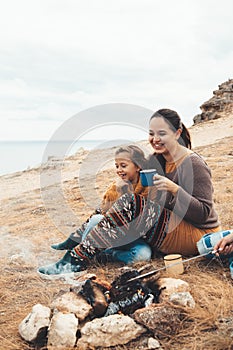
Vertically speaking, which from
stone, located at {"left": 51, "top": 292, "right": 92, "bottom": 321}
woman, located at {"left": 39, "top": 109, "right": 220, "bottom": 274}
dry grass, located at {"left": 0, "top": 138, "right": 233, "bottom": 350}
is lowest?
dry grass, located at {"left": 0, "top": 138, "right": 233, "bottom": 350}

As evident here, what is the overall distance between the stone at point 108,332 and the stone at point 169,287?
0.91 feet

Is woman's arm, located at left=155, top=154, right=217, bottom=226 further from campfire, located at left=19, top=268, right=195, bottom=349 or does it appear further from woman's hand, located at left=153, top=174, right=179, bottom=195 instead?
campfire, located at left=19, top=268, right=195, bottom=349

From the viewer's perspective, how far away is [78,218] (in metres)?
4.73

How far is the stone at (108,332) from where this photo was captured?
70.3 inches

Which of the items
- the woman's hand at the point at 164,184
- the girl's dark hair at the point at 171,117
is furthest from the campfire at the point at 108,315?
the girl's dark hair at the point at 171,117

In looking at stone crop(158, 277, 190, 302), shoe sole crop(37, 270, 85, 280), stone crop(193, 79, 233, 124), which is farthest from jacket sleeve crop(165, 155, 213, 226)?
stone crop(193, 79, 233, 124)

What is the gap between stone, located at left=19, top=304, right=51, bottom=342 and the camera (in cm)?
189

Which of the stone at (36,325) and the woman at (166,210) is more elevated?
the woman at (166,210)

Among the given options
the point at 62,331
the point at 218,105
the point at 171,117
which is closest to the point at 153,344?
the point at 62,331

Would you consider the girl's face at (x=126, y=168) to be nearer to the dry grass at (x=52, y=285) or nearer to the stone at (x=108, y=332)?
the dry grass at (x=52, y=285)

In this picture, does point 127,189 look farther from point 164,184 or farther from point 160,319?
point 160,319

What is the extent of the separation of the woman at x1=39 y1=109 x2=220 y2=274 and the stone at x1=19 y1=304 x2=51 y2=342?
771mm

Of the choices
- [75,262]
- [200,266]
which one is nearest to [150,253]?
[200,266]

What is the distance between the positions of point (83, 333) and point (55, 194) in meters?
5.20
